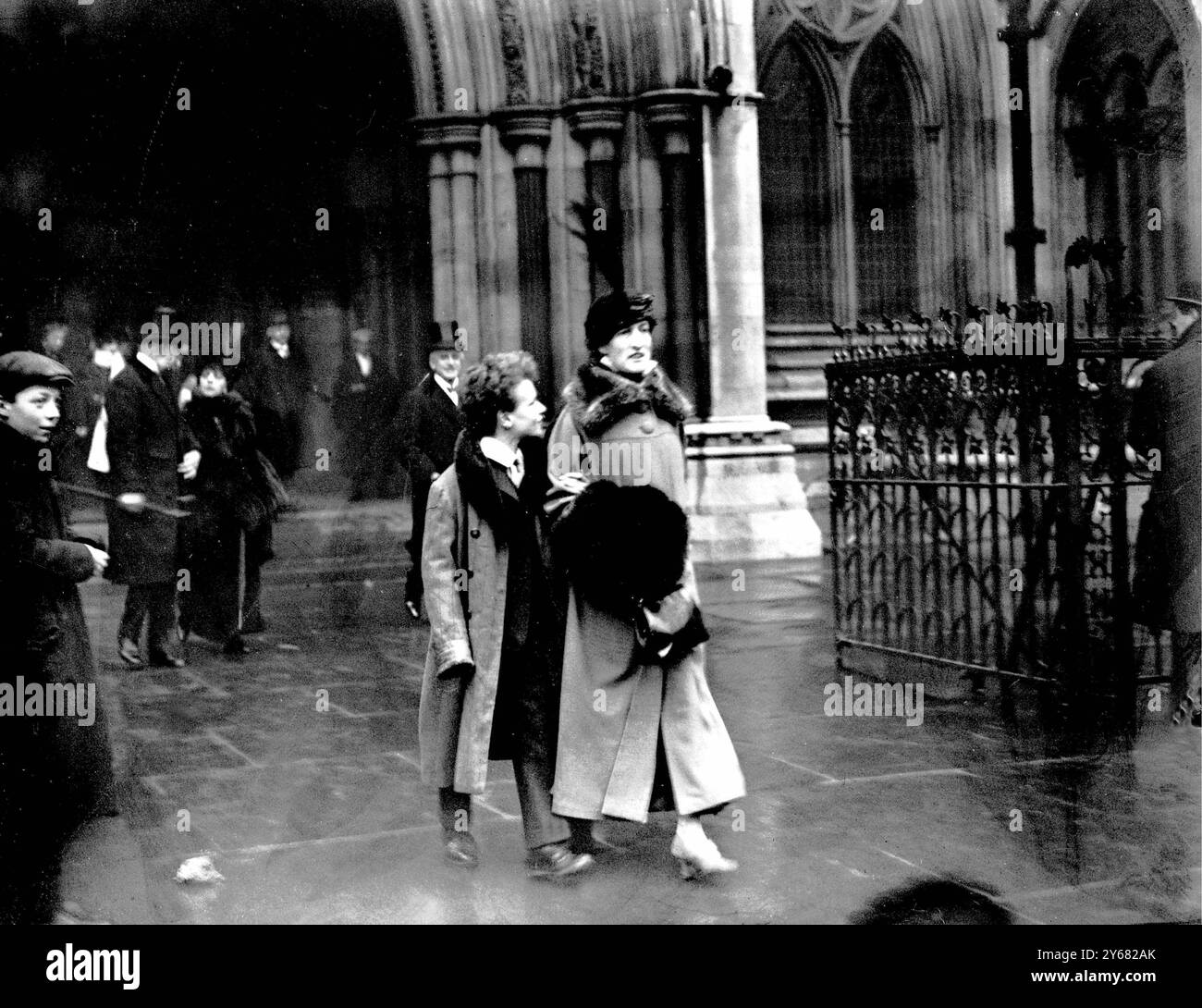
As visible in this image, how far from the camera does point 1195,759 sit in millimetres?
6074

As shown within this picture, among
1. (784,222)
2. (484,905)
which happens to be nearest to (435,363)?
(484,905)

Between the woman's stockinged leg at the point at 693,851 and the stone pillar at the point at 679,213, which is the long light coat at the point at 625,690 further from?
the stone pillar at the point at 679,213

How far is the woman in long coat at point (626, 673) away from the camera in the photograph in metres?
4.80

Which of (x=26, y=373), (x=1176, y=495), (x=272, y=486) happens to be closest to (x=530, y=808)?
(x=26, y=373)

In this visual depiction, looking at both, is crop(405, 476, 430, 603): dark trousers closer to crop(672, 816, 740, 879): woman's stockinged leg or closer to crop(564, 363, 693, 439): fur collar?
crop(564, 363, 693, 439): fur collar

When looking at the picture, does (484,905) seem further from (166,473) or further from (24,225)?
(24,225)

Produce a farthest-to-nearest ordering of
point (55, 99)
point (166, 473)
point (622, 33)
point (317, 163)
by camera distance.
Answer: point (317, 163) → point (622, 33) → point (55, 99) → point (166, 473)

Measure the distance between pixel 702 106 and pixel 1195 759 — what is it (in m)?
7.33

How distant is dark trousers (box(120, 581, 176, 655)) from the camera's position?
848cm

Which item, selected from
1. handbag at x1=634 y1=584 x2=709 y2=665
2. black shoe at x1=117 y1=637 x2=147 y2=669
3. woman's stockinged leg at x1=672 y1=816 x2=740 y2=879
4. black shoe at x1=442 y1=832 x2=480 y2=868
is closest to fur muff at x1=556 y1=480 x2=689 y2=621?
handbag at x1=634 y1=584 x2=709 y2=665

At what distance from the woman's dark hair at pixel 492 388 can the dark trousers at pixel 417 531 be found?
3455 millimetres

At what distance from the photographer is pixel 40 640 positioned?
498 cm

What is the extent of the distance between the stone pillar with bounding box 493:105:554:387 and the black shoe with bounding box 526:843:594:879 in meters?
6.96

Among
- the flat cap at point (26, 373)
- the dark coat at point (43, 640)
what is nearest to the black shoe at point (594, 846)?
the dark coat at point (43, 640)
